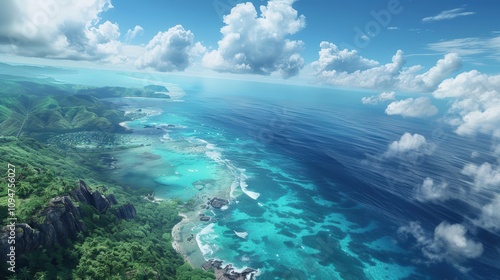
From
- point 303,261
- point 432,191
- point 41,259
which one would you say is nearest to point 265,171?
point 303,261

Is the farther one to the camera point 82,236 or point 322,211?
point 322,211

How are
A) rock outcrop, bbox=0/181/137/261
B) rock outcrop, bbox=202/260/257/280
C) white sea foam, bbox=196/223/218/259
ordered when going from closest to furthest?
1. rock outcrop, bbox=0/181/137/261
2. rock outcrop, bbox=202/260/257/280
3. white sea foam, bbox=196/223/218/259

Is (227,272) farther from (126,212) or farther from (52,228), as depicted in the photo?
(52,228)

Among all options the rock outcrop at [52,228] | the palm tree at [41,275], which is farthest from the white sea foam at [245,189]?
the palm tree at [41,275]

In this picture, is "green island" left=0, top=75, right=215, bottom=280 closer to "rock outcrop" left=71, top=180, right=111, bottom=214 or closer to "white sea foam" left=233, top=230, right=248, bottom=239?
"rock outcrop" left=71, top=180, right=111, bottom=214

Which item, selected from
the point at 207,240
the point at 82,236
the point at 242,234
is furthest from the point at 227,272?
the point at 82,236

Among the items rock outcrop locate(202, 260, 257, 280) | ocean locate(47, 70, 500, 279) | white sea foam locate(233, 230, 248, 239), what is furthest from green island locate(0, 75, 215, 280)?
white sea foam locate(233, 230, 248, 239)

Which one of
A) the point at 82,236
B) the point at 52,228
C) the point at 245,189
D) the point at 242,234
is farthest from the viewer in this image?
the point at 245,189

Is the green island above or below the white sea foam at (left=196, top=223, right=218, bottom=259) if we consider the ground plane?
above
